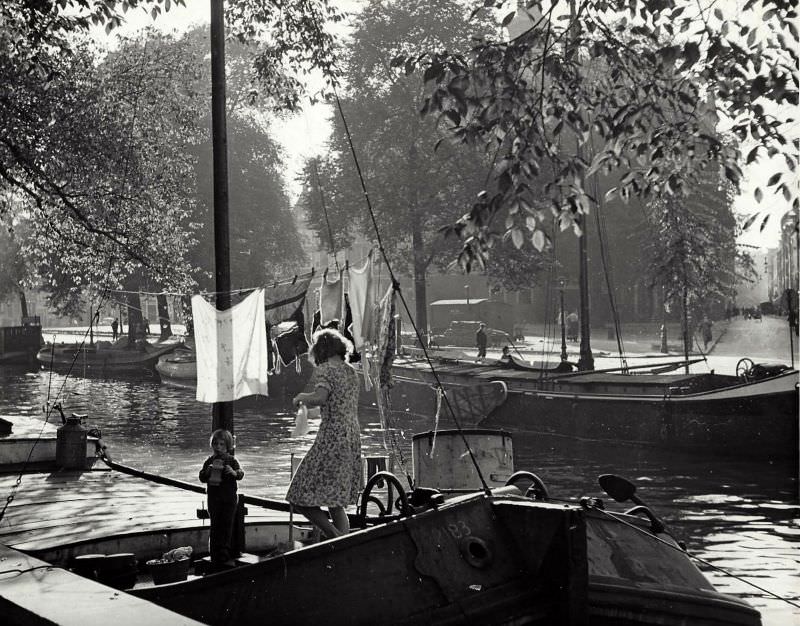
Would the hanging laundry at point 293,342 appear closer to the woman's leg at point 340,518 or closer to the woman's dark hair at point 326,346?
the woman's dark hair at point 326,346

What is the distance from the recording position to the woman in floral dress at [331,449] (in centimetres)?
725

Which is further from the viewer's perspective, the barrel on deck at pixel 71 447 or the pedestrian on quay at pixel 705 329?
the pedestrian on quay at pixel 705 329

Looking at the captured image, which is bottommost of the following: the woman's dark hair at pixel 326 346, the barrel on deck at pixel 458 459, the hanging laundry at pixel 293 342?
the barrel on deck at pixel 458 459

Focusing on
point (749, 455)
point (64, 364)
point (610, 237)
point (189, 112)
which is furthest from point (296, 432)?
point (610, 237)

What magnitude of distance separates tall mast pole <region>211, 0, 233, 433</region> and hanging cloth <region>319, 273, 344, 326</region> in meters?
2.59

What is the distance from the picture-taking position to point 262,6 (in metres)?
15.5

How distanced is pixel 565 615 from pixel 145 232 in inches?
786

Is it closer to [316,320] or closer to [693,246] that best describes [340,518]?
[316,320]

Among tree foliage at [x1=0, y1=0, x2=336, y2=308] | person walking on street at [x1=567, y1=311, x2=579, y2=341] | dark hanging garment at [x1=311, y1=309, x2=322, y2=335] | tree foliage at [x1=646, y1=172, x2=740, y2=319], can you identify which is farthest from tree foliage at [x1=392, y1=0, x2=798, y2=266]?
person walking on street at [x1=567, y1=311, x2=579, y2=341]

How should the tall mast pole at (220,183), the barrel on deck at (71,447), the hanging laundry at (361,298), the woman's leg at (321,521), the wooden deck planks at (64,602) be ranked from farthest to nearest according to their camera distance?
the barrel on deck at (71,447), the hanging laundry at (361,298), the tall mast pole at (220,183), the woman's leg at (321,521), the wooden deck planks at (64,602)

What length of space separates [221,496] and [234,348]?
336cm

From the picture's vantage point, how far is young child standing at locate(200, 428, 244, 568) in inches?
293

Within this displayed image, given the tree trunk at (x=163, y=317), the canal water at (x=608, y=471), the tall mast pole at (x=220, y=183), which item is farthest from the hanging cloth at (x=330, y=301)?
the tree trunk at (x=163, y=317)

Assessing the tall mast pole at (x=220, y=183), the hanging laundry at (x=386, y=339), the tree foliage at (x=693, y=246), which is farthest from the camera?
the tree foliage at (x=693, y=246)
